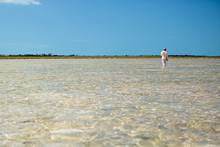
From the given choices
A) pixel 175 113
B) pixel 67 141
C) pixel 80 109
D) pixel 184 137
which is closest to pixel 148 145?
pixel 184 137

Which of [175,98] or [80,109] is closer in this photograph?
[80,109]

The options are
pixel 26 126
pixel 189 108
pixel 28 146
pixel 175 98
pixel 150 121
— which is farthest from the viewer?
pixel 175 98

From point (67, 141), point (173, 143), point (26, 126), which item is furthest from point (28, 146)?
point (173, 143)

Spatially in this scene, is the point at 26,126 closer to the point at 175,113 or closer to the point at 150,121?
the point at 150,121

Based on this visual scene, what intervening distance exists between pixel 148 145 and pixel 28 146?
193 cm

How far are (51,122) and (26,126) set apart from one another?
0.61m

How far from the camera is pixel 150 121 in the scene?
811cm

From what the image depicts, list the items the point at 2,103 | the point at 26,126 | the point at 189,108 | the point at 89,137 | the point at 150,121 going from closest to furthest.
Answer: the point at 89,137 → the point at 26,126 → the point at 150,121 → the point at 189,108 → the point at 2,103

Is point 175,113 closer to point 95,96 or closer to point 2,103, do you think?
point 95,96

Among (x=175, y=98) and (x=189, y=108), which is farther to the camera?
(x=175, y=98)

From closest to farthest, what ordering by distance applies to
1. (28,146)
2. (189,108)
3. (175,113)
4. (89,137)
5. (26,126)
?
(28,146) < (89,137) < (26,126) < (175,113) < (189,108)

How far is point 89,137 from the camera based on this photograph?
6.60 metres

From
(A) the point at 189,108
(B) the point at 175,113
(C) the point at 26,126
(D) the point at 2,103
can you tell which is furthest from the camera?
(D) the point at 2,103

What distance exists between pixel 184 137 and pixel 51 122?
291cm
